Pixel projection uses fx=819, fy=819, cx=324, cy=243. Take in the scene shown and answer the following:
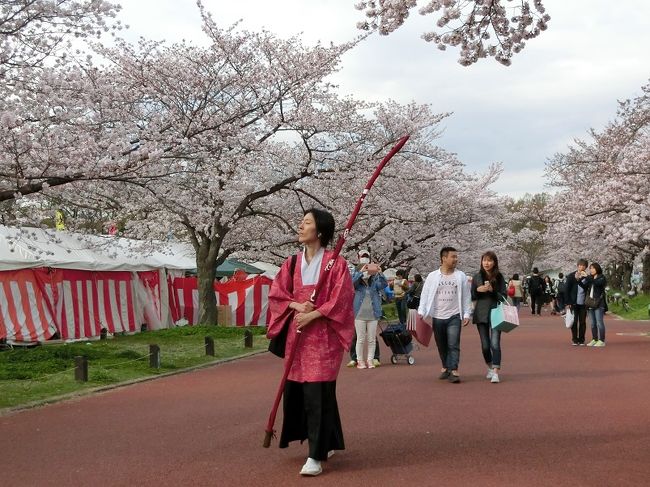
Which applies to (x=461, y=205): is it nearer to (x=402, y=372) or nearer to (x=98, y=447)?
(x=402, y=372)

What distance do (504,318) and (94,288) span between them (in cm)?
1232

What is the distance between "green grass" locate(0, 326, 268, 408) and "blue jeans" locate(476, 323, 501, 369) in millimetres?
4861

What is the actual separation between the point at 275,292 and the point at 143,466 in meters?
1.51

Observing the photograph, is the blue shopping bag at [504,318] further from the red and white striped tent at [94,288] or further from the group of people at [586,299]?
the red and white striped tent at [94,288]

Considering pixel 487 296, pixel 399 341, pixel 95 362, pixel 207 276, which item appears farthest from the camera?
pixel 207 276

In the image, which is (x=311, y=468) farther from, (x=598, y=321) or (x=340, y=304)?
(x=598, y=321)

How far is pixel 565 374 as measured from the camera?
1126cm

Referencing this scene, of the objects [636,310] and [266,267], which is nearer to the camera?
[636,310]

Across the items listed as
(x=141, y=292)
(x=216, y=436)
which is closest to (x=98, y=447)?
(x=216, y=436)

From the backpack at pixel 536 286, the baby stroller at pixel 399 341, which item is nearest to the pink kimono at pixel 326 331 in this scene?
the baby stroller at pixel 399 341

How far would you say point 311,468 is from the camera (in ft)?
17.3

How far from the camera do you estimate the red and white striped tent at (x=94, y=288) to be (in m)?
16.8

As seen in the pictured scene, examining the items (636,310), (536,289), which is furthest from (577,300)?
(536,289)

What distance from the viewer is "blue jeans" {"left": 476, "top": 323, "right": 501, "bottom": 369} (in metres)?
10.6
